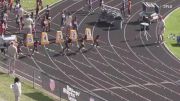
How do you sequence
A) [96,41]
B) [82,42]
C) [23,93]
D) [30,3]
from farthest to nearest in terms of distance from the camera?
[30,3] → [96,41] → [82,42] → [23,93]

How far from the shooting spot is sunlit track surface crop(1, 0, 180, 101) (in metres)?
32.7

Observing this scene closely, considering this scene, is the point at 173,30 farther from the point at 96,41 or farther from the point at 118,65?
the point at 118,65

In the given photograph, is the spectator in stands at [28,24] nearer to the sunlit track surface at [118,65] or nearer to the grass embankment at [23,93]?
the sunlit track surface at [118,65]

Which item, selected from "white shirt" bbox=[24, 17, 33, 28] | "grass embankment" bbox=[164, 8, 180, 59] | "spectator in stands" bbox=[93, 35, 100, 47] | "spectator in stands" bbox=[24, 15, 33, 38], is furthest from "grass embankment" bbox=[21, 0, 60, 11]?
"spectator in stands" bbox=[93, 35, 100, 47]

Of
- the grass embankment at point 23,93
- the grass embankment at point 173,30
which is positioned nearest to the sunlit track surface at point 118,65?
the grass embankment at point 173,30

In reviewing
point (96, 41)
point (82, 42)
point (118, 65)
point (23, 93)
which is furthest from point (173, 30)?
point (23, 93)

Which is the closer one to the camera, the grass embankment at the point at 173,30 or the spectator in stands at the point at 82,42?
the spectator in stands at the point at 82,42

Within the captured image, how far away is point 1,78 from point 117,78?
745 centimetres

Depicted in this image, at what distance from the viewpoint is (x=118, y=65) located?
123ft

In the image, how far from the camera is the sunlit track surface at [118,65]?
107ft

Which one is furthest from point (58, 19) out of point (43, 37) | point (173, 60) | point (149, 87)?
point (149, 87)

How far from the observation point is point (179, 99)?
3189 cm

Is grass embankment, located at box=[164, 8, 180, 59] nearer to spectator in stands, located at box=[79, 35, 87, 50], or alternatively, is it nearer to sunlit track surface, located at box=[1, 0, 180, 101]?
sunlit track surface, located at box=[1, 0, 180, 101]

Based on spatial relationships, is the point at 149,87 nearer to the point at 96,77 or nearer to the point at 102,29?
the point at 96,77
